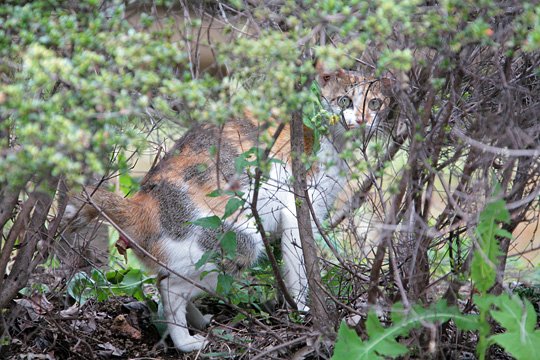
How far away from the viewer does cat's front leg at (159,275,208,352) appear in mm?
4473

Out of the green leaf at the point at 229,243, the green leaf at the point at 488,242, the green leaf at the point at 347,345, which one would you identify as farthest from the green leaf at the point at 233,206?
the green leaf at the point at 488,242

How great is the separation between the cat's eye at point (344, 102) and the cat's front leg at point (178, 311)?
1313 millimetres

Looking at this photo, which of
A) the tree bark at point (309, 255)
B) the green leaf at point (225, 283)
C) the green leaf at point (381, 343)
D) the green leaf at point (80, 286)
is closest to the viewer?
the green leaf at point (381, 343)

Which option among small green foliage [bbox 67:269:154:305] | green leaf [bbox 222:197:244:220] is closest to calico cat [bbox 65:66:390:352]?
small green foliage [bbox 67:269:154:305]

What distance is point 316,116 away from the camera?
11.3ft

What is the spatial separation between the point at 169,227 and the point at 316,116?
1.48 metres

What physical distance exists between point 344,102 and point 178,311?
5.04ft

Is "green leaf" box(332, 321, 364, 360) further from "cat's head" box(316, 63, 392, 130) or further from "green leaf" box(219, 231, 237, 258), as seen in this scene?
"cat's head" box(316, 63, 392, 130)

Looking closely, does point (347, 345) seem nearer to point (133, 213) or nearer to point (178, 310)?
point (178, 310)

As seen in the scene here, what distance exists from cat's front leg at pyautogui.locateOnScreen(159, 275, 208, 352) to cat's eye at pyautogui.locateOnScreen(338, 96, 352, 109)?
1313mm

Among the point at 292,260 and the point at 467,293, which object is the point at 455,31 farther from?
the point at 292,260

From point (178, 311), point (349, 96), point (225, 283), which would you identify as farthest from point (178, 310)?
point (349, 96)

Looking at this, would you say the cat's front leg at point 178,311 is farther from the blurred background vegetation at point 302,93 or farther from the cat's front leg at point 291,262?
the blurred background vegetation at point 302,93

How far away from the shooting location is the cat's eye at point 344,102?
4306 millimetres
